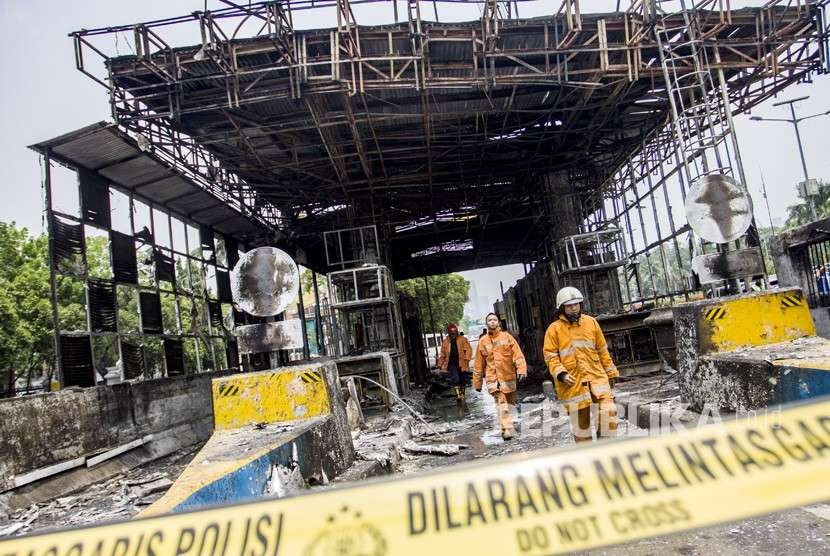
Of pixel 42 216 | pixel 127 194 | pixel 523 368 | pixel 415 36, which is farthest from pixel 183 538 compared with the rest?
pixel 127 194

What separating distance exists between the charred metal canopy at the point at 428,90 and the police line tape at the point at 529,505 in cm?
836

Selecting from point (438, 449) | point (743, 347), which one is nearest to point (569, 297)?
point (743, 347)

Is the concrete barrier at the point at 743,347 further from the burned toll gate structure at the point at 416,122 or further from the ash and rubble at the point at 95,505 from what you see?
the ash and rubble at the point at 95,505

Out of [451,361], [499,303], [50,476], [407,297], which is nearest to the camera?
[50,476]

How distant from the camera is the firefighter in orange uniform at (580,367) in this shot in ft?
17.4

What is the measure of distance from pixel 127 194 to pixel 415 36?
23.5 feet

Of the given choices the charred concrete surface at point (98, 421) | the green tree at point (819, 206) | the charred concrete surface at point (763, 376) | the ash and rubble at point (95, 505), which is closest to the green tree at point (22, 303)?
the charred concrete surface at point (98, 421)

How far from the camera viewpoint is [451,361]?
1226 centimetres

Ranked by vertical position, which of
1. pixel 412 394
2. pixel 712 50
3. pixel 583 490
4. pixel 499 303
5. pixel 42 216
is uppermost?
pixel 712 50

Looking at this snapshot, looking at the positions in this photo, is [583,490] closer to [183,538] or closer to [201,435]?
[183,538]

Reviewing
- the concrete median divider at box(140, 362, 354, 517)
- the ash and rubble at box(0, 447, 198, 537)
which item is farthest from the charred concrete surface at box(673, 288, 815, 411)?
the ash and rubble at box(0, 447, 198, 537)

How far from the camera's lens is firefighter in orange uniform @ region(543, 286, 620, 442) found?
5.30 m

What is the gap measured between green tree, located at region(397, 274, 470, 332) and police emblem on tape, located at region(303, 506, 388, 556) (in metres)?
32.8

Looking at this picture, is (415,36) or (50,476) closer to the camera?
(50,476)
